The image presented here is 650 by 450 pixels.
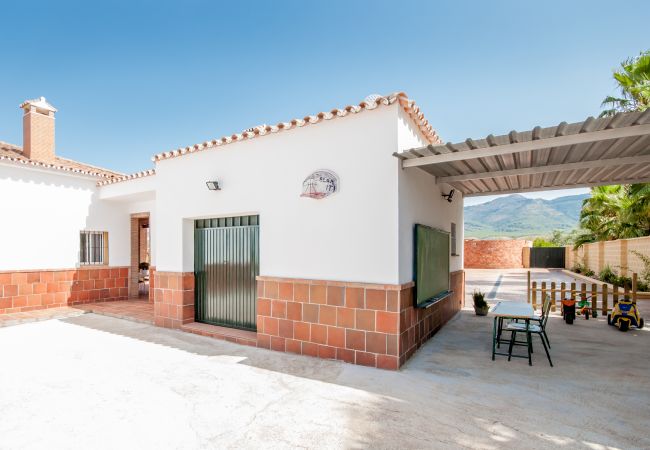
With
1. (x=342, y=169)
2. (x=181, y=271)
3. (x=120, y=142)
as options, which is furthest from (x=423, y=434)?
(x=120, y=142)

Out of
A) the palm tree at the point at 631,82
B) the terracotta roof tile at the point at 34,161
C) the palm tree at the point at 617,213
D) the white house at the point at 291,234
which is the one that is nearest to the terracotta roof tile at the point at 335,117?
the white house at the point at 291,234

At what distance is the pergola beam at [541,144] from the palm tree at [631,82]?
26.5 ft

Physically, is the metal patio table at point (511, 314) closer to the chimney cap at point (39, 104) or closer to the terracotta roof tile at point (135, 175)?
the terracotta roof tile at point (135, 175)

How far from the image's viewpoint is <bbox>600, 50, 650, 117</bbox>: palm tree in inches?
405

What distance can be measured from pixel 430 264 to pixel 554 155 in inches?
99.8

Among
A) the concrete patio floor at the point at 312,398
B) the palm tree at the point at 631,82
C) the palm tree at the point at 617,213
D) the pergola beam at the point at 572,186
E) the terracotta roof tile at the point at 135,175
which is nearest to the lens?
the concrete patio floor at the point at 312,398

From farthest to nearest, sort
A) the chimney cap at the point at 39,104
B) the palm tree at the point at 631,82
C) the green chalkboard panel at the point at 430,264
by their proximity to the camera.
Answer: the chimney cap at the point at 39,104 → the palm tree at the point at 631,82 → the green chalkboard panel at the point at 430,264

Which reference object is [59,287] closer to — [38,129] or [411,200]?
[38,129]

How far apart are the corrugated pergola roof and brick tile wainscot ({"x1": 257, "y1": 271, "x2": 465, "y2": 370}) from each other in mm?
2025

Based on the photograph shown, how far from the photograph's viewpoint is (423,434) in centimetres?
308

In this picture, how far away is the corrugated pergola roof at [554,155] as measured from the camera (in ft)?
12.1

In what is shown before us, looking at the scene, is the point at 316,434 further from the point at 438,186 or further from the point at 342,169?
the point at 438,186

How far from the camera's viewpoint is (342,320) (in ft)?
16.3

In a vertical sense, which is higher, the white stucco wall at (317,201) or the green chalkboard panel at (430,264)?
the white stucco wall at (317,201)
